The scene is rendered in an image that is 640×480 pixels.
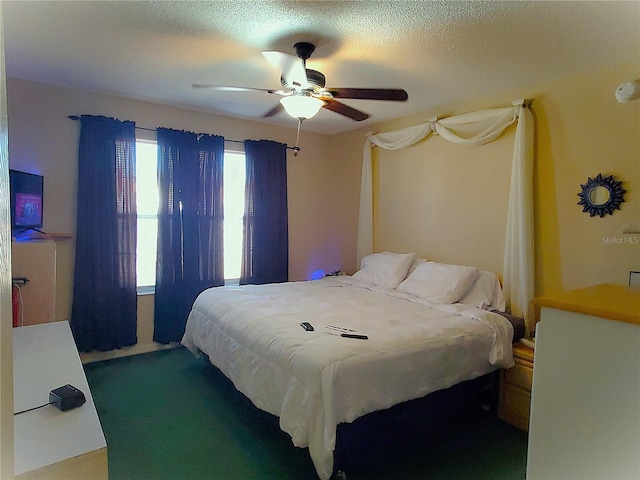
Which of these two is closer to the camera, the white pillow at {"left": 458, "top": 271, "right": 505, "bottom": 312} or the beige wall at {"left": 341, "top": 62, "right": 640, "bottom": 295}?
the beige wall at {"left": 341, "top": 62, "right": 640, "bottom": 295}

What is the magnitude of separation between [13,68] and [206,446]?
Answer: 3066 millimetres

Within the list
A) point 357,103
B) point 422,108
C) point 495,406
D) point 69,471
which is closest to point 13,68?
point 357,103

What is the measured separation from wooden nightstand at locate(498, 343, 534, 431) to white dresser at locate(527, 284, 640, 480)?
5.11 ft

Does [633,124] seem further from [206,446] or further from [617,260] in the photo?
[206,446]

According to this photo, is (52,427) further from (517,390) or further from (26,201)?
(517,390)

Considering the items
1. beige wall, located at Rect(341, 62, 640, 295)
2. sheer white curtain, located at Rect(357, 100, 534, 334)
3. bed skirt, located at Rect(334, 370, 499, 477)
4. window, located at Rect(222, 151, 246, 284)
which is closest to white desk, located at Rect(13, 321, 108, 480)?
bed skirt, located at Rect(334, 370, 499, 477)

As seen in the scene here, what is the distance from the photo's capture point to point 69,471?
1.02 metres

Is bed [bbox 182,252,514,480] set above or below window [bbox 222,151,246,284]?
below

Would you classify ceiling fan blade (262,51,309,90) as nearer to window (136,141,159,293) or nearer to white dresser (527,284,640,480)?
white dresser (527,284,640,480)

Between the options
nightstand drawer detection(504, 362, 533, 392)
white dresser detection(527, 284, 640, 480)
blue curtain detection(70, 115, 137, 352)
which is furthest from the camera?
blue curtain detection(70, 115, 137, 352)

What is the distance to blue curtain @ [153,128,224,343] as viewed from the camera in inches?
144

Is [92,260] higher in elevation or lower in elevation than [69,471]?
higher

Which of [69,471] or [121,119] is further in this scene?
[121,119]

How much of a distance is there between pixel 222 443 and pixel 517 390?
197cm
